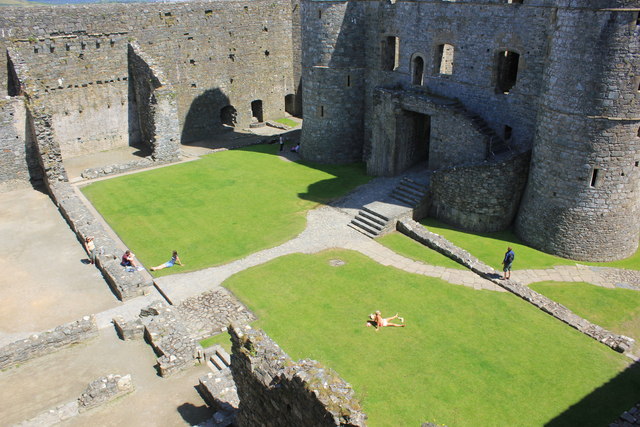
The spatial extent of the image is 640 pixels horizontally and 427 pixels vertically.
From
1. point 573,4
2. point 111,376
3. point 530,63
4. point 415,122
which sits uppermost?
point 573,4

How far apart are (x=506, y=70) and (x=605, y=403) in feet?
44.1

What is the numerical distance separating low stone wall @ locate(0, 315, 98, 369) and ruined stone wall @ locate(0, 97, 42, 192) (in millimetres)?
11886

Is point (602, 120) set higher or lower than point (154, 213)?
higher

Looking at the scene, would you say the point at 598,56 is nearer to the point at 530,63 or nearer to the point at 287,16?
the point at 530,63

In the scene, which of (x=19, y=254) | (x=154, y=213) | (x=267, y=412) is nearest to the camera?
(x=267, y=412)

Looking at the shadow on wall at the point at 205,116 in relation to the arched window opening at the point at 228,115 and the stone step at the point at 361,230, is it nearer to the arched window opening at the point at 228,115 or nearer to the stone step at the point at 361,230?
the arched window opening at the point at 228,115

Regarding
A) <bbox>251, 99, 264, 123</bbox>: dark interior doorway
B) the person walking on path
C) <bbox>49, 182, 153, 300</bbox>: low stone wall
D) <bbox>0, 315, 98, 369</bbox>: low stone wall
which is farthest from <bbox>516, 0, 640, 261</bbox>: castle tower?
<bbox>251, 99, 264, 123</bbox>: dark interior doorway

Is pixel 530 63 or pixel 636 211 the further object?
pixel 530 63

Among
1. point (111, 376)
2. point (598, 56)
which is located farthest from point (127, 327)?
point (598, 56)

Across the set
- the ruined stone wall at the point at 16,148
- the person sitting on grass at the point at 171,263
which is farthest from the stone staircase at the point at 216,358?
the ruined stone wall at the point at 16,148

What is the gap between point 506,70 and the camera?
70.9 ft

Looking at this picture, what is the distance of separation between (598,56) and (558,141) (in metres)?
2.67

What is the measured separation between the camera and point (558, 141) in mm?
17234

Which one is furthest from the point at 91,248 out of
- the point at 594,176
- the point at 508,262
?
the point at 594,176
